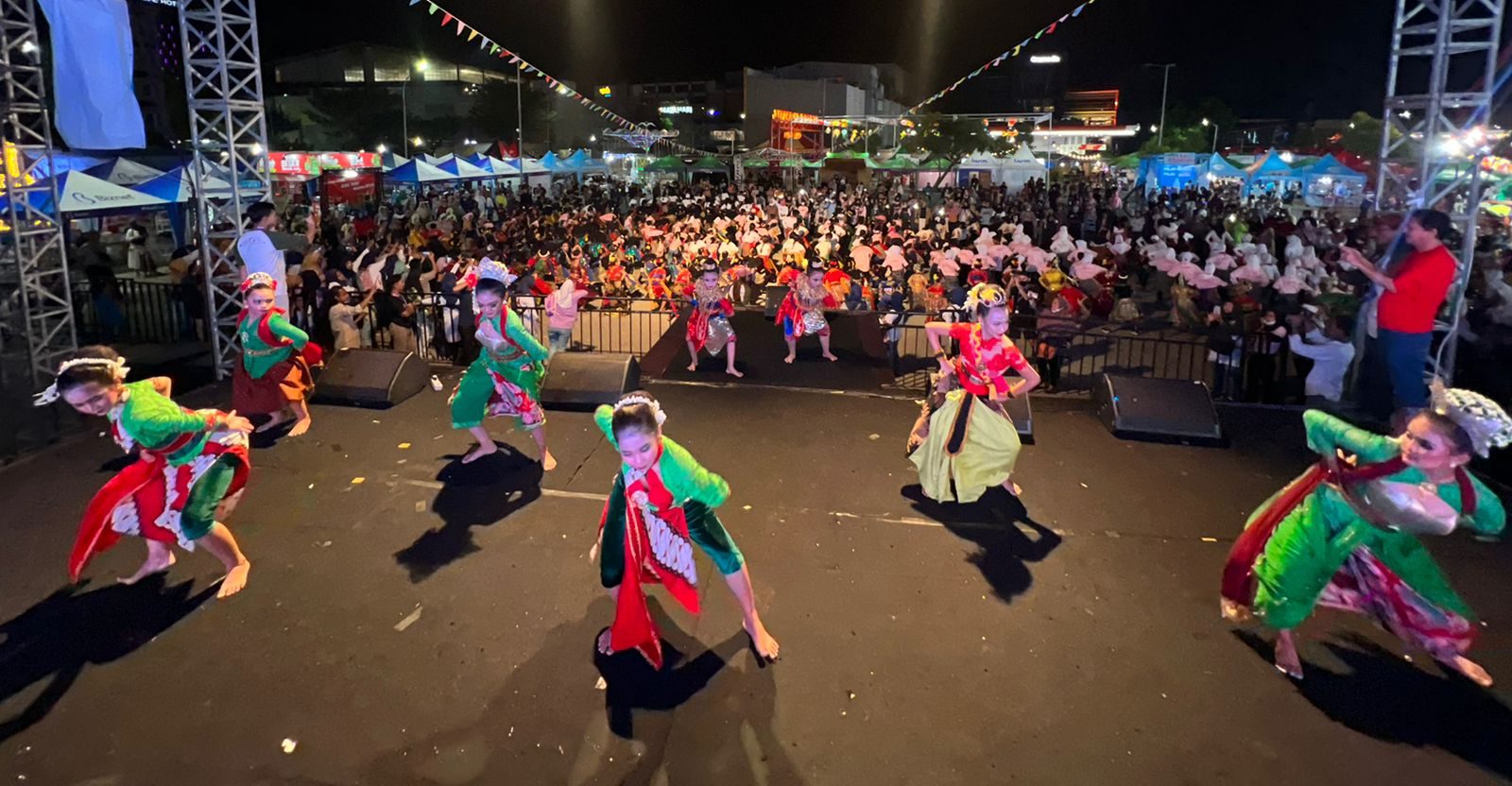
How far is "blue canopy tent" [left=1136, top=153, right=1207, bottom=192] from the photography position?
31.9 meters

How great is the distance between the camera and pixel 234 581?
4.72 m

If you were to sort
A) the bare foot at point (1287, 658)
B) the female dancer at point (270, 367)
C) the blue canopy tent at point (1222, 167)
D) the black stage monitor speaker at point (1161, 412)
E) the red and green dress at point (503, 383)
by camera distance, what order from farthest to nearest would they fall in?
the blue canopy tent at point (1222, 167) < the black stage monitor speaker at point (1161, 412) < the female dancer at point (270, 367) < the red and green dress at point (503, 383) < the bare foot at point (1287, 658)

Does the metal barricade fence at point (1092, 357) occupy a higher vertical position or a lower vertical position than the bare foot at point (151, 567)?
higher

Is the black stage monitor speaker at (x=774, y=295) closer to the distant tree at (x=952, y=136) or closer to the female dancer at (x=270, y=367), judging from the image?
the female dancer at (x=270, y=367)

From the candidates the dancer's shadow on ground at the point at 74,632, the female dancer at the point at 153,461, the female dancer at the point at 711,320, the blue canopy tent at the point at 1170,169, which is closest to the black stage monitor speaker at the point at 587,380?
the female dancer at the point at 711,320

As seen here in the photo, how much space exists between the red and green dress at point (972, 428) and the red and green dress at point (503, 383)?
107 inches

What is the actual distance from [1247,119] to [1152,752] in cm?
6682

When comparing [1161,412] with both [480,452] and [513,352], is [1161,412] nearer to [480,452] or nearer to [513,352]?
[513,352]

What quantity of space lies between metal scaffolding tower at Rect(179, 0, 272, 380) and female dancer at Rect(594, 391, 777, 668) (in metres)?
6.32

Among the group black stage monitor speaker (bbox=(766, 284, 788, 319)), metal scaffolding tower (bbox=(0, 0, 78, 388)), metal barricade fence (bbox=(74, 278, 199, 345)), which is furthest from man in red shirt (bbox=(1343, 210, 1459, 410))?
metal barricade fence (bbox=(74, 278, 199, 345))

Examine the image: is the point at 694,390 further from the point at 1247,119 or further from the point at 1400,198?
the point at 1247,119

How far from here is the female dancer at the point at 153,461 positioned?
165 inches

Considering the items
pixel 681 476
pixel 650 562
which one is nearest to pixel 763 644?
pixel 650 562

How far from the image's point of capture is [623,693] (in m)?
3.85
